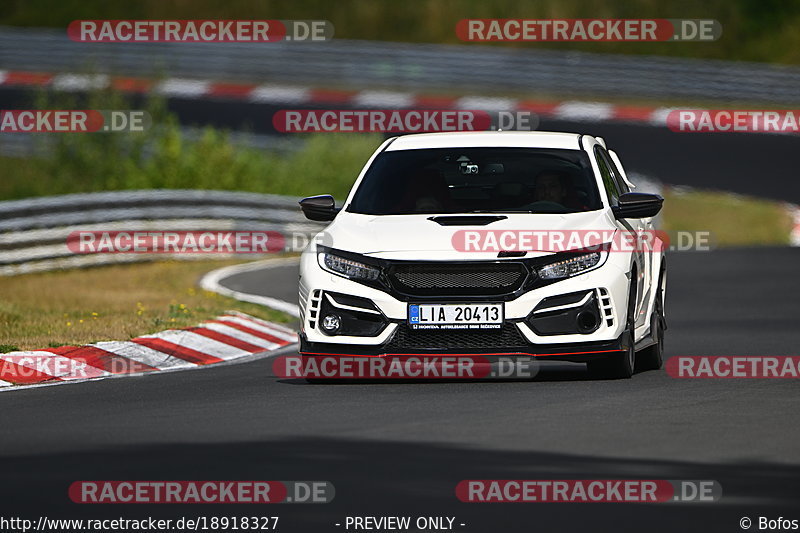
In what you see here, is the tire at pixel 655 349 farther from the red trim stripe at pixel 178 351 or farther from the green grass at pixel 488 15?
the green grass at pixel 488 15

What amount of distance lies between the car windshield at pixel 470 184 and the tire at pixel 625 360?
78 centimetres

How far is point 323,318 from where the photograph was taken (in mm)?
12695

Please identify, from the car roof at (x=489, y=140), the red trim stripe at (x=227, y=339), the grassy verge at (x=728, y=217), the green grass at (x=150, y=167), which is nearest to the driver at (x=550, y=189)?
the car roof at (x=489, y=140)

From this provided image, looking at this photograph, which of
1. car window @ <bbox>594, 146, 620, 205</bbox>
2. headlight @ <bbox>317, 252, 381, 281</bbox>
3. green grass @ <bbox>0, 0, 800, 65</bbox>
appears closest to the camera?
headlight @ <bbox>317, 252, 381, 281</bbox>

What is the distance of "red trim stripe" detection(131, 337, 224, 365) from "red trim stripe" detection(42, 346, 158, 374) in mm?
460

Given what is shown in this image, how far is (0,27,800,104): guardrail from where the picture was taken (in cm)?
4216

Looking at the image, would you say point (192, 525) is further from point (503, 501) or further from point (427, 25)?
point (427, 25)

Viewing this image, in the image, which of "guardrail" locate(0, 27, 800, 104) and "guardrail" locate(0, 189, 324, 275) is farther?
"guardrail" locate(0, 27, 800, 104)

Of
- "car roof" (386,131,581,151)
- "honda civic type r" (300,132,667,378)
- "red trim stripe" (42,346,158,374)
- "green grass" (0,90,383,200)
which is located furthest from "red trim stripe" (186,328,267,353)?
"green grass" (0,90,383,200)

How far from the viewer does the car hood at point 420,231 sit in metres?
12.4

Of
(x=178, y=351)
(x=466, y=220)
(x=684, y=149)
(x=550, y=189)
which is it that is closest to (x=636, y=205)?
(x=550, y=189)

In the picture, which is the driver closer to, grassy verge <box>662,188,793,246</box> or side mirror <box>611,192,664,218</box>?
side mirror <box>611,192,664,218</box>

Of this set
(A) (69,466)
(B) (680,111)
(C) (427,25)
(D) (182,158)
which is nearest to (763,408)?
(A) (69,466)

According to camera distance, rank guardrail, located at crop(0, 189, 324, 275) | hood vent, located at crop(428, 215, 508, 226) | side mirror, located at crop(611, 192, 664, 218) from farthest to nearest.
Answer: guardrail, located at crop(0, 189, 324, 275) < side mirror, located at crop(611, 192, 664, 218) < hood vent, located at crop(428, 215, 508, 226)
